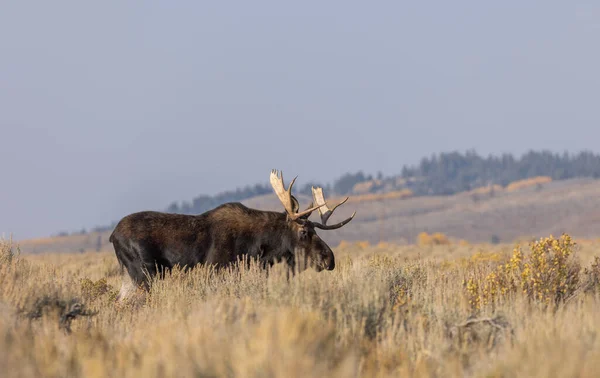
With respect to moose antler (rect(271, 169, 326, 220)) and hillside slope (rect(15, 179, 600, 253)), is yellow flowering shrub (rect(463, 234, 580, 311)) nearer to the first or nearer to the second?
moose antler (rect(271, 169, 326, 220))

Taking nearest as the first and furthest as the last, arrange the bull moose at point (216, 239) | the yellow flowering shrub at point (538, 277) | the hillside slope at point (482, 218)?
the yellow flowering shrub at point (538, 277) < the bull moose at point (216, 239) < the hillside slope at point (482, 218)

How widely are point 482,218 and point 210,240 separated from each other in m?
163

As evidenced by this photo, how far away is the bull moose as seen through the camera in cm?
1149

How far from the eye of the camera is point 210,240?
11938mm

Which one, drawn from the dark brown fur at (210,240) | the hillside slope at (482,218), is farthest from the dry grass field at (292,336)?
the hillside slope at (482,218)

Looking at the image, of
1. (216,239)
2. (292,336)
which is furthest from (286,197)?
(292,336)

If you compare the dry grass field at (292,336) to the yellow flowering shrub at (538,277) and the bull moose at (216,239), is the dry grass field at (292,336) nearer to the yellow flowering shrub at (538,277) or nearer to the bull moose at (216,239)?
the yellow flowering shrub at (538,277)

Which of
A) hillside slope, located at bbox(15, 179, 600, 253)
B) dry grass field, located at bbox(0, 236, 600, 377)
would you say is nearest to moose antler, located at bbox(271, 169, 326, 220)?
dry grass field, located at bbox(0, 236, 600, 377)

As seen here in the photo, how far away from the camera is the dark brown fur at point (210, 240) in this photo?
11492 mm

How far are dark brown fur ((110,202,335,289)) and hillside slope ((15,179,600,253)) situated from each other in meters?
139

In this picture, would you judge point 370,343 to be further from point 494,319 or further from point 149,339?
point 149,339

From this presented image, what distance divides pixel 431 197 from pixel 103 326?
193232 millimetres

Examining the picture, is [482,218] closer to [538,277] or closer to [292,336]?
[538,277]

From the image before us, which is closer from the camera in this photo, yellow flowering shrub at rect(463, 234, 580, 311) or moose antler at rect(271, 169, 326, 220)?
yellow flowering shrub at rect(463, 234, 580, 311)
